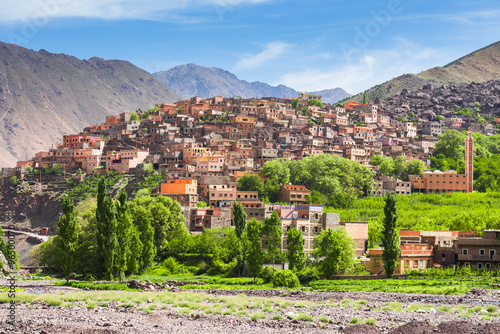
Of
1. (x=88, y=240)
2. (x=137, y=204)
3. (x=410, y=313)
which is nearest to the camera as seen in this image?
(x=410, y=313)

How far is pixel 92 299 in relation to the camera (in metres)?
40.6

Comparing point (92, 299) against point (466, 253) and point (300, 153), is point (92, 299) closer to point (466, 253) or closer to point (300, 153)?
point (466, 253)

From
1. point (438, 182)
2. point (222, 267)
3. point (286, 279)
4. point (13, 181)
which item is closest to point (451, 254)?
point (286, 279)

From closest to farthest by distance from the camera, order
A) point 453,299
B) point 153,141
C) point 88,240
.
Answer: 1. point 453,299
2. point 88,240
3. point 153,141

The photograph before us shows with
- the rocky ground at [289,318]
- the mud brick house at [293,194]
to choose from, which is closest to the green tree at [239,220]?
the rocky ground at [289,318]

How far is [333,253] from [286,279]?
477cm

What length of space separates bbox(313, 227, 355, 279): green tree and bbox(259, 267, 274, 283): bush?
13.6 feet

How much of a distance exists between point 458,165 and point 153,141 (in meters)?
59.8

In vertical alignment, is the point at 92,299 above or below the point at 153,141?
below

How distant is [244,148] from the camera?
119m

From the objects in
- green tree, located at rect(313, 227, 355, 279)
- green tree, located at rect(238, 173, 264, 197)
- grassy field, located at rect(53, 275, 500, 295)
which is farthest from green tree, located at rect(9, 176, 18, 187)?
green tree, located at rect(313, 227, 355, 279)

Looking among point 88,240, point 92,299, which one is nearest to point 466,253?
point 92,299

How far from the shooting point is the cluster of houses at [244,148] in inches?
3194

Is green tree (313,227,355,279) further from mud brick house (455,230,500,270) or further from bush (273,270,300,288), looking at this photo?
mud brick house (455,230,500,270)
